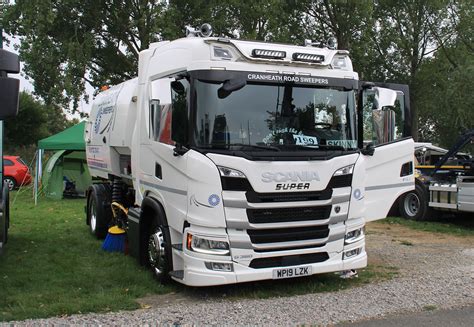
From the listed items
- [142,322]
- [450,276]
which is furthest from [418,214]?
[142,322]

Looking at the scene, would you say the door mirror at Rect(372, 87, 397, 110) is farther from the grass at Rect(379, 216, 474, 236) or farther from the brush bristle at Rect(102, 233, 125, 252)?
the grass at Rect(379, 216, 474, 236)

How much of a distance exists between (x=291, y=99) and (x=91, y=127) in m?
6.52

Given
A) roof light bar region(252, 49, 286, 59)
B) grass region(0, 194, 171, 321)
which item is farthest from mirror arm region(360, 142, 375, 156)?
grass region(0, 194, 171, 321)

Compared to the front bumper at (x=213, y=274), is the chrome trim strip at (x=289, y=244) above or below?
above

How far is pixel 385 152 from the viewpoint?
7316 millimetres

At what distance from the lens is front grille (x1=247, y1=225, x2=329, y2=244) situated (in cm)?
620

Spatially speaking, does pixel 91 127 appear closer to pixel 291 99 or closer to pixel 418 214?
pixel 291 99

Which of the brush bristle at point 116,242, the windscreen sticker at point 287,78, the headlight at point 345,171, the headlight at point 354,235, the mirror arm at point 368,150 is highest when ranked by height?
the windscreen sticker at point 287,78

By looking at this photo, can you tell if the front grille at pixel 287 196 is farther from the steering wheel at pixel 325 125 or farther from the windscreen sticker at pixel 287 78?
the windscreen sticker at pixel 287 78

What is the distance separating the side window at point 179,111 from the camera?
6155 mm

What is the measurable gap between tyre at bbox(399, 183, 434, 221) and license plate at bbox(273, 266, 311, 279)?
26.0 ft

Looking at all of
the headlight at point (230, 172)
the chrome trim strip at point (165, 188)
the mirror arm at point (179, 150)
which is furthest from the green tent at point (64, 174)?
the headlight at point (230, 172)

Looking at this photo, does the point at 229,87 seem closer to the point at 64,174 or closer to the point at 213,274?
the point at 213,274

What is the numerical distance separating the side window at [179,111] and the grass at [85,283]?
6.67ft
